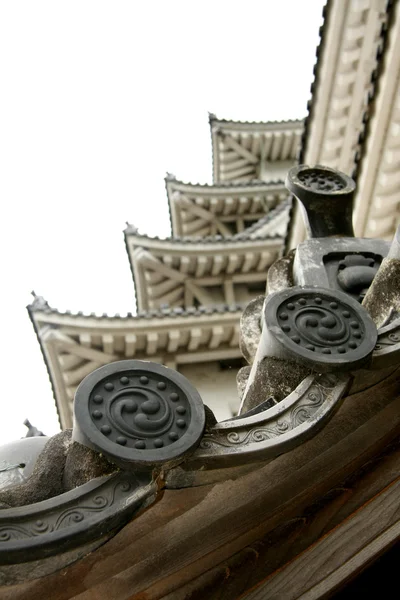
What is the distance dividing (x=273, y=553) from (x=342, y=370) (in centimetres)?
56

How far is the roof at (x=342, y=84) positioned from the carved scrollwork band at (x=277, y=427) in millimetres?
5822

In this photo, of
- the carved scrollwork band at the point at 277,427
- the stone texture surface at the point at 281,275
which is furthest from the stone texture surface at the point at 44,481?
the stone texture surface at the point at 281,275

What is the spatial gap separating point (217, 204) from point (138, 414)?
16002mm

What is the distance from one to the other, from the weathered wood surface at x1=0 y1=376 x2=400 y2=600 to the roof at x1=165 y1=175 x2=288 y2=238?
15.3 metres

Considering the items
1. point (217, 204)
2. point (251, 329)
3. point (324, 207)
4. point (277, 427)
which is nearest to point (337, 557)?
point (277, 427)

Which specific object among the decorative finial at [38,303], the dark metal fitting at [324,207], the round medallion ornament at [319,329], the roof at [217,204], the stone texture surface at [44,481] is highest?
the round medallion ornament at [319,329]

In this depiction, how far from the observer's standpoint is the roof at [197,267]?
13797 millimetres

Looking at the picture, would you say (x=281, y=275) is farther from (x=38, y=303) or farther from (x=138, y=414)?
(x=38, y=303)

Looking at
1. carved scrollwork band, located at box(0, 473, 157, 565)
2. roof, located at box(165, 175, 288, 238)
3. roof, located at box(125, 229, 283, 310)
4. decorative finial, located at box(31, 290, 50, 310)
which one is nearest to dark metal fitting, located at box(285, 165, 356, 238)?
carved scrollwork band, located at box(0, 473, 157, 565)

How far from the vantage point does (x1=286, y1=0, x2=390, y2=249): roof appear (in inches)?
300

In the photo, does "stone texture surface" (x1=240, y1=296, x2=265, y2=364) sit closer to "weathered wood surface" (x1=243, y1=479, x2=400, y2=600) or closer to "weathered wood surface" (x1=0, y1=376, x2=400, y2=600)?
"weathered wood surface" (x1=0, y1=376, x2=400, y2=600)

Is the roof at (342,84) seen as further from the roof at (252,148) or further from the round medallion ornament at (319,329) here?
the roof at (252,148)

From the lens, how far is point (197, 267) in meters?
14.1

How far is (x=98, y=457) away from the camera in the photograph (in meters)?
1.79
